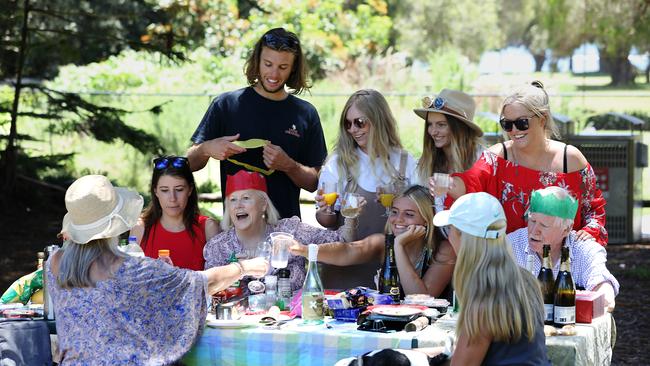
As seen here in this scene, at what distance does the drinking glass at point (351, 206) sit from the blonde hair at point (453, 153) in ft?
1.62

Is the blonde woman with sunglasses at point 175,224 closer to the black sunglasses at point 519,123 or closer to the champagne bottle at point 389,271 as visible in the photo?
the champagne bottle at point 389,271

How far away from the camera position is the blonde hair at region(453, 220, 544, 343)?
12.6ft

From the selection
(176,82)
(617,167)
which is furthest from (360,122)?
(176,82)

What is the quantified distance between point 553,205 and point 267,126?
2011mm

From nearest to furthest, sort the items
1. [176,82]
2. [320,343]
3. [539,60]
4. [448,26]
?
[320,343], [176,82], [448,26], [539,60]

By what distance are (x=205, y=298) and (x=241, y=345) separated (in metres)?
0.29

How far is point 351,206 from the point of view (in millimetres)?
5516

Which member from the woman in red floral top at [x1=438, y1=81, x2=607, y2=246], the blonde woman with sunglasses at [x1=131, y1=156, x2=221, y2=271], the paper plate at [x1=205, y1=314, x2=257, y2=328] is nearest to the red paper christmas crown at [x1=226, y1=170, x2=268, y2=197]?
the blonde woman with sunglasses at [x1=131, y1=156, x2=221, y2=271]

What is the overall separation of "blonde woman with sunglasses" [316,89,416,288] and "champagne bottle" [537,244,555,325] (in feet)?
4.09

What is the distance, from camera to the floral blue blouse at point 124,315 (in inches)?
170

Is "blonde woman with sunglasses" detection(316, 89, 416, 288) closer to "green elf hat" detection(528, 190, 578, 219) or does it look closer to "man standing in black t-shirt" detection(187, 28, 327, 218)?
"man standing in black t-shirt" detection(187, 28, 327, 218)

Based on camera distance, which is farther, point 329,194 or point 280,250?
point 329,194

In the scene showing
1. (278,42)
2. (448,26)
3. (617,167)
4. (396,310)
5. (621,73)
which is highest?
(448,26)

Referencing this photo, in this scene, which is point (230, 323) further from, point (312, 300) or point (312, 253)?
point (312, 253)
